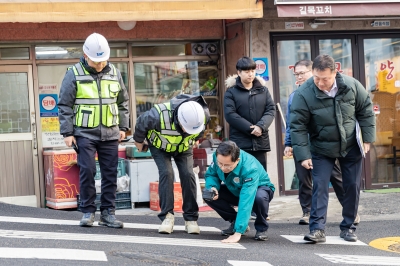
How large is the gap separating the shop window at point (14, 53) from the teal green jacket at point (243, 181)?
455cm

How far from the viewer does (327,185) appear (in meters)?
7.39

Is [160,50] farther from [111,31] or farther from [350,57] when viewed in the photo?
[350,57]

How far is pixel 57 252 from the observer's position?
6250mm

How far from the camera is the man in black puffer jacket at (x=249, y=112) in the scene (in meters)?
8.72

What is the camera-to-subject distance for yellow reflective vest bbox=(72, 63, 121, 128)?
7656mm

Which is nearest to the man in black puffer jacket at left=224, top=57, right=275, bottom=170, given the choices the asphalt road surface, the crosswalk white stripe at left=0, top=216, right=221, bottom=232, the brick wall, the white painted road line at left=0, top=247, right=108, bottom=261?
the asphalt road surface

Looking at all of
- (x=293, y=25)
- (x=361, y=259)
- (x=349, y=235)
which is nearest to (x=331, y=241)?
(x=349, y=235)

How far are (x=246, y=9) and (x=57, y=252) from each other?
4919 millimetres

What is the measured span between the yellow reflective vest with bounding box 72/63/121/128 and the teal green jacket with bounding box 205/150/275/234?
50.4 inches

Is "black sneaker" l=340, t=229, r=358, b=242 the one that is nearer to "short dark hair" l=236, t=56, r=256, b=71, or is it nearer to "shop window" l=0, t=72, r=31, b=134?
"short dark hair" l=236, t=56, r=256, b=71

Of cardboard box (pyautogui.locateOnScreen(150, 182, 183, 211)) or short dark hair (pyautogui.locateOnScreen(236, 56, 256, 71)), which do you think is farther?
cardboard box (pyautogui.locateOnScreen(150, 182, 183, 211))

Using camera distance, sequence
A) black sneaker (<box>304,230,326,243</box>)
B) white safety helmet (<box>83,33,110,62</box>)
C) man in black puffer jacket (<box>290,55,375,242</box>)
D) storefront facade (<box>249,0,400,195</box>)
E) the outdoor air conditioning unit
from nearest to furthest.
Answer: man in black puffer jacket (<box>290,55,375,242</box>) < black sneaker (<box>304,230,326,243</box>) < white safety helmet (<box>83,33,110,62</box>) < storefront facade (<box>249,0,400,195</box>) < the outdoor air conditioning unit

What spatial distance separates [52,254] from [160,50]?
18.9 ft

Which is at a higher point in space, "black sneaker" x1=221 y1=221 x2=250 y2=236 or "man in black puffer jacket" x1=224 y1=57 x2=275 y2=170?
"man in black puffer jacket" x1=224 y1=57 x2=275 y2=170
